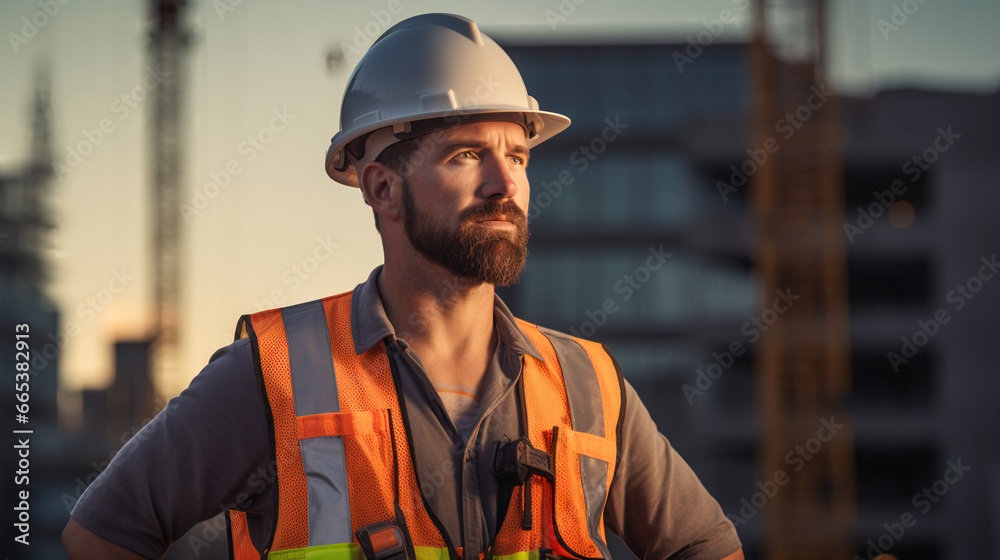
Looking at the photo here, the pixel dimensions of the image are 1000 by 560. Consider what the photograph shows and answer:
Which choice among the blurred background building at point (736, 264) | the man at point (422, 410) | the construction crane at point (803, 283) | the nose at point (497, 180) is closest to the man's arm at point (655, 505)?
the man at point (422, 410)

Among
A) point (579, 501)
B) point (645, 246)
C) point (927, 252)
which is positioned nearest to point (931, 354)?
point (927, 252)

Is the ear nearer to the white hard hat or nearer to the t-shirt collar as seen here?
the white hard hat

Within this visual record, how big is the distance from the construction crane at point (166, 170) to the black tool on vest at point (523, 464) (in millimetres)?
36439

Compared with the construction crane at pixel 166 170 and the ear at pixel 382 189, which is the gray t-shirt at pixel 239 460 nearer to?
the ear at pixel 382 189

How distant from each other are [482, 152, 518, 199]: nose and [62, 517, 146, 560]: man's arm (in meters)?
1.26

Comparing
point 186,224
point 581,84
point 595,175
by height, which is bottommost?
point 186,224

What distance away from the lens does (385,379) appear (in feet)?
8.28

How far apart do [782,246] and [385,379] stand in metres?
34.1

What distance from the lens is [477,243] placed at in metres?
2.58

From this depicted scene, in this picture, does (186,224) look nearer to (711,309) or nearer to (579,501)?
(711,309)

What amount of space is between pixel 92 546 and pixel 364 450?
697 mm

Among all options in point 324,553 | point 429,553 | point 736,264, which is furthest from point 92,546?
point 736,264

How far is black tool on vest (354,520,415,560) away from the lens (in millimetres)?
2236

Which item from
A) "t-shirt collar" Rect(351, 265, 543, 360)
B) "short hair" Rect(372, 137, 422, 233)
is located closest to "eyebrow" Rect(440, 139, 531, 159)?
"short hair" Rect(372, 137, 422, 233)
